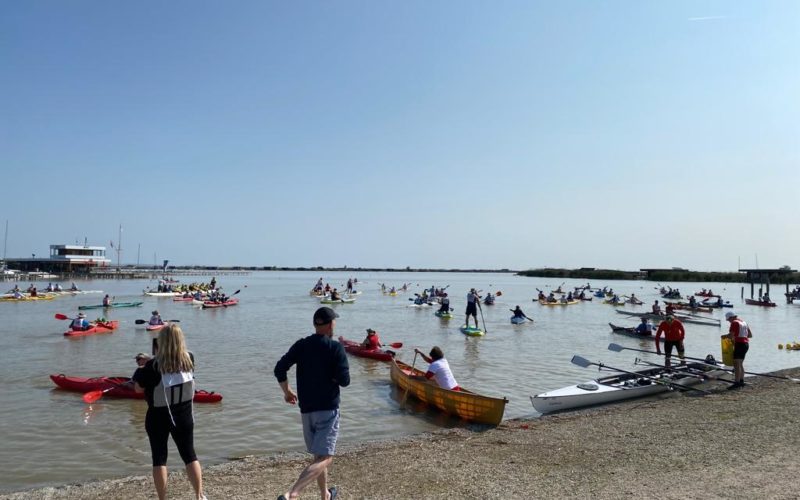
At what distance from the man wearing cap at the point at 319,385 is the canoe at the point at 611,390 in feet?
25.8

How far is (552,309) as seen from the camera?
151ft

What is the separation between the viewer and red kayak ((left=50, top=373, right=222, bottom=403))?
12617 mm

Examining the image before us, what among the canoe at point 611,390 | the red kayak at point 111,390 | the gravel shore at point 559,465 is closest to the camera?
the gravel shore at point 559,465

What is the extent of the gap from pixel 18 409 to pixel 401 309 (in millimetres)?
33842

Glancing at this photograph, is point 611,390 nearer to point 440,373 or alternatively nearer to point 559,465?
point 440,373

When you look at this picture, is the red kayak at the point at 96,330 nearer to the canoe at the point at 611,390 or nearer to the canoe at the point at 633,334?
the canoe at the point at 611,390

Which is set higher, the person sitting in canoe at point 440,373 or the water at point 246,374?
the person sitting in canoe at point 440,373

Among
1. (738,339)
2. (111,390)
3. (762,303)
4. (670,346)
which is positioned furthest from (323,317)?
(762,303)

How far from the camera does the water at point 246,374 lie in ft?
31.7

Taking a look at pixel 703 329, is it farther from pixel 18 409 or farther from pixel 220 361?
pixel 18 409

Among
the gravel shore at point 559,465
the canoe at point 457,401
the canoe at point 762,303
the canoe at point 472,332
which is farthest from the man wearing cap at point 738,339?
the canoe at point 762,303

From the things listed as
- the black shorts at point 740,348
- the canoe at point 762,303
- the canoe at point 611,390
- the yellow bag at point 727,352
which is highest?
the black shorts at point 740,348

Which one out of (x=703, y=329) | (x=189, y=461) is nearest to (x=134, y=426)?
(x=189, y=461)

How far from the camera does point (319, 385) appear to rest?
16.9 ft
